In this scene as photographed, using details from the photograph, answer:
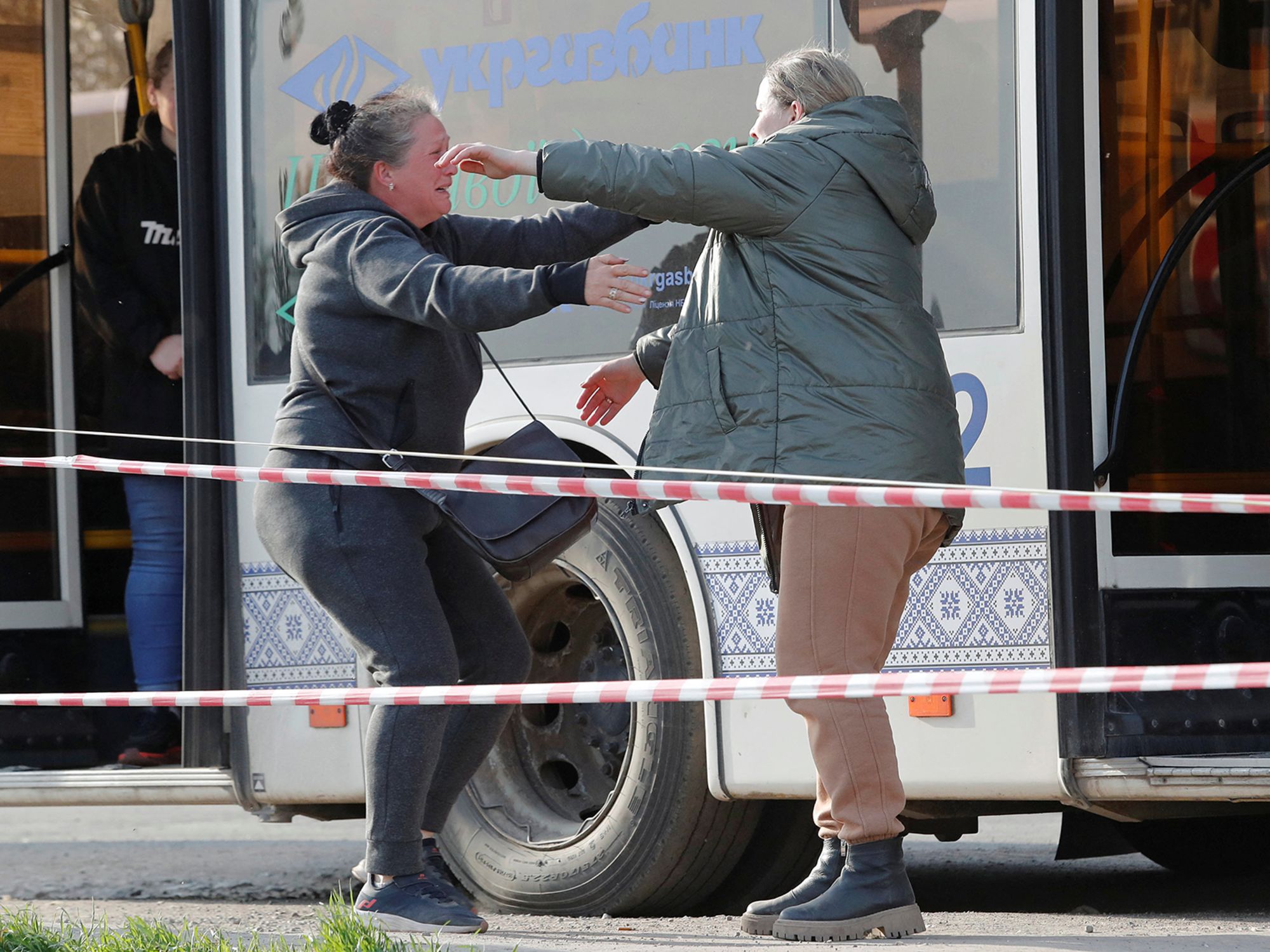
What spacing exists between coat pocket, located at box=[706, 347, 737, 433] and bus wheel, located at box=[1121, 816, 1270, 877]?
2.47 meters

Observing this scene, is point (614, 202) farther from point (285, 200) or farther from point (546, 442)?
point (285, 200)

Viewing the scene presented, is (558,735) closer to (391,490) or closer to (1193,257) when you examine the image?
(391,490)

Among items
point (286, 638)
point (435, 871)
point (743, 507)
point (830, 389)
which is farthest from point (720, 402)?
point (286, 638)

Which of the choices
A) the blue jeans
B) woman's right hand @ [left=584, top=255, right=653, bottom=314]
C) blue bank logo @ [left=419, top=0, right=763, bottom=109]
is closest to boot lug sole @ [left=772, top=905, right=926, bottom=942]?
woman's right hand @ [left=584, top=255, right=653, bottom=314]

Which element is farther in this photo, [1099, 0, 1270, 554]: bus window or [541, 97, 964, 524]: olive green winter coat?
[1099, 0, 1270, 554]: bus window

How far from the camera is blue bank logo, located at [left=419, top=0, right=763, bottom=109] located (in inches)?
164

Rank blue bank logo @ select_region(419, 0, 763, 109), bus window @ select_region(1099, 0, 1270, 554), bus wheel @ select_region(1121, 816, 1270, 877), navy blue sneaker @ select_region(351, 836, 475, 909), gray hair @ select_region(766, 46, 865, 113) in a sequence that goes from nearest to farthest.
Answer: gray hair @ select_region(766, 46, 865, 113) → navy blue sneaker @ select_region(351, 836, 475, 909) → blue bank logo @ select_region(419, 0, 763, 109) → bus window @ select_region(1099, 0, 1270, 554) → bus wheel @ select_region(1121, 816, 1270, 877)

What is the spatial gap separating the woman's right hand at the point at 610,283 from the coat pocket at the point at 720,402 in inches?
7.9

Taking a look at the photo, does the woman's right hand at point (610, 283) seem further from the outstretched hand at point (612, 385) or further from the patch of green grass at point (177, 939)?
the patch of green grass at point (177, 939)

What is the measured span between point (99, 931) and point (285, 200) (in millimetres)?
1960

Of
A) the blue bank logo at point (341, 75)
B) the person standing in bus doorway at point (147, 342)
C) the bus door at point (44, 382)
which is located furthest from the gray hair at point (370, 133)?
the bus door at point (44, 382)

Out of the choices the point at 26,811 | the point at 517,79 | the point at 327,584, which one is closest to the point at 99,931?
the point at 327,584

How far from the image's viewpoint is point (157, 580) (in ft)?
17.3

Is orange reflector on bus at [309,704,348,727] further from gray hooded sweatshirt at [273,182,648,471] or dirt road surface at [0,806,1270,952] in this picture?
gray hooded sweatshirt at [273,182,648,471]
